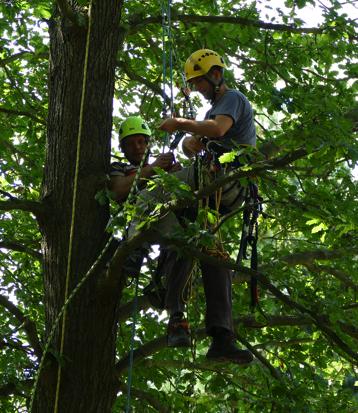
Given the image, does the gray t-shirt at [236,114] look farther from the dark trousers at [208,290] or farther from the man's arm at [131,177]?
the dark trousers at [208,290]

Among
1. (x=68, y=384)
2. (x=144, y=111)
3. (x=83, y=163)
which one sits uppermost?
(x=144, y=111)

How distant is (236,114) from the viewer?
4.53m

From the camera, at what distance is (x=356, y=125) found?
13.7 feet

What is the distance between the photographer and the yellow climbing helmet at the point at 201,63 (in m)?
4.81

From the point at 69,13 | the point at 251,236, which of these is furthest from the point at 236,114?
the point at 69,13

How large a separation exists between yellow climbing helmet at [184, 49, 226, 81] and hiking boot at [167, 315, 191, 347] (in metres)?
1.52

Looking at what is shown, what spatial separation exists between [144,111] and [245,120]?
10.1 ft

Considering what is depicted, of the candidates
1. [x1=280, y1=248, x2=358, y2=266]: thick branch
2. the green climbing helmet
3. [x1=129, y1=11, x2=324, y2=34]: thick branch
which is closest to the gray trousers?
the green climbing helmet

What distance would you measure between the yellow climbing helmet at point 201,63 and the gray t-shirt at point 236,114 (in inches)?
9.9

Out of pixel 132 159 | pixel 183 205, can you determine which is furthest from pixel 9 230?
pixel 183 205

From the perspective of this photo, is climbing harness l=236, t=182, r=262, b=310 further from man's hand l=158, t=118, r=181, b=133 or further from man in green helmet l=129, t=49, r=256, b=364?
man's hand l=158, t=118, r=181, b=133

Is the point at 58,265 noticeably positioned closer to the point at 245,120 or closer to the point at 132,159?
the point at 132,159

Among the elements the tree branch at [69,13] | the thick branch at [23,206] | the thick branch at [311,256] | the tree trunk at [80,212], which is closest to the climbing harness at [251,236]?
the tree trunk at [80,212]

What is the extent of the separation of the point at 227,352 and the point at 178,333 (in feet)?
1.01
